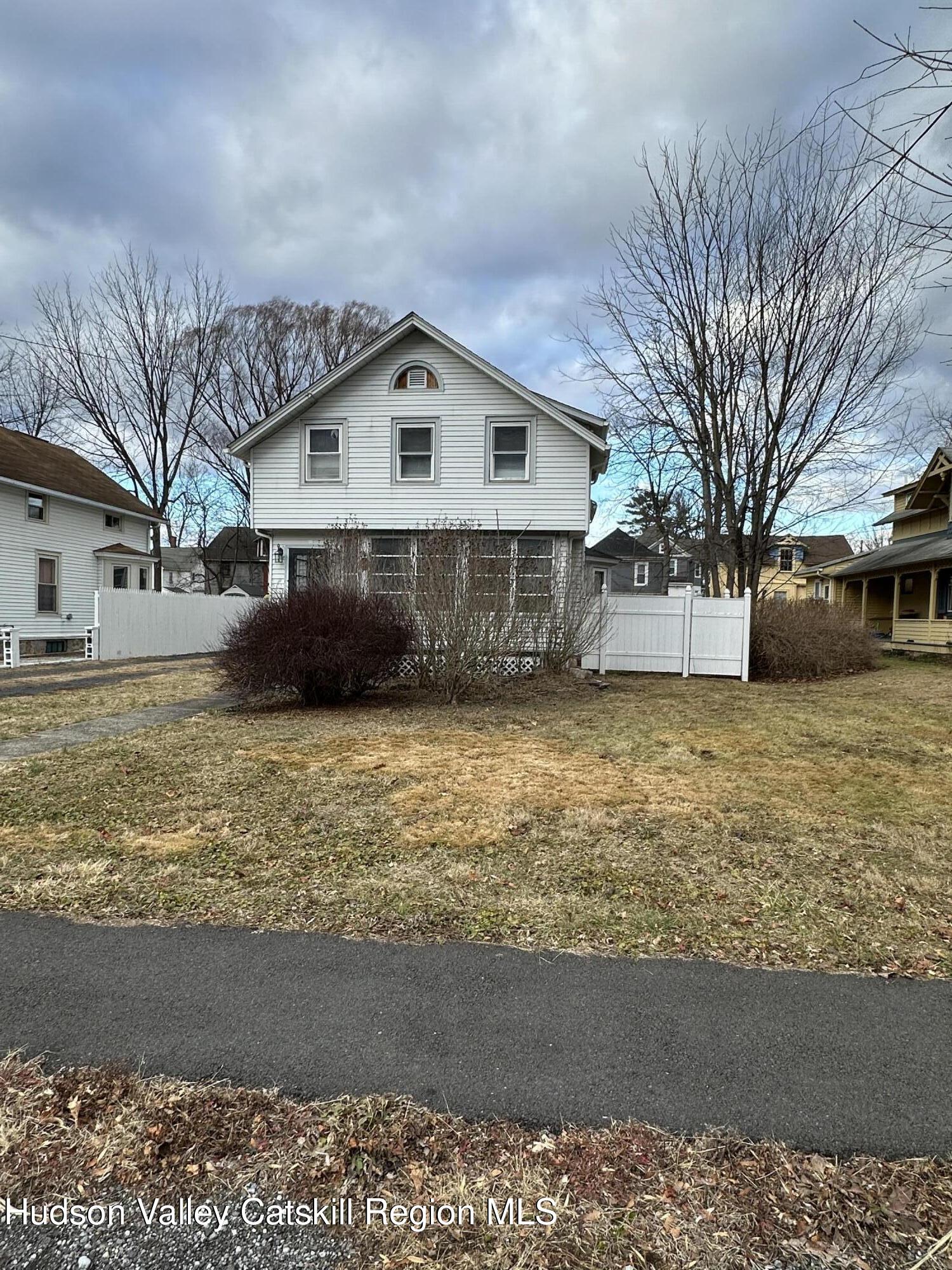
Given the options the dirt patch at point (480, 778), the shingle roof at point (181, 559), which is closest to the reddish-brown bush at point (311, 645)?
the dirt patch at point (480, 778)

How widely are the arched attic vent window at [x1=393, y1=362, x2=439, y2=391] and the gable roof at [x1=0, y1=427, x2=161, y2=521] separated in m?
11.8

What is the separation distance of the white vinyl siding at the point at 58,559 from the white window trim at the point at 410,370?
1201 centimetres

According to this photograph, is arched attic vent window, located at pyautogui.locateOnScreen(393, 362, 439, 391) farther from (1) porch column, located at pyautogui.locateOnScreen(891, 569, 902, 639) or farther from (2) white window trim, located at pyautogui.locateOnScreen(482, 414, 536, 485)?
(1) porch column, located at pyautogui.locateOnScreen(891, 569, 902, 639)

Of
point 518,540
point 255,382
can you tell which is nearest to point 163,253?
point 255,382

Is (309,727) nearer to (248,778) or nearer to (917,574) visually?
(248,778)

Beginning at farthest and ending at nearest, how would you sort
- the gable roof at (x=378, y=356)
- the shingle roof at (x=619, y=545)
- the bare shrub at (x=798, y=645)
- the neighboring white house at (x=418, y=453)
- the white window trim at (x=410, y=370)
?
the shingle roof at (x=619, y=545)
the white window trim at (x=410, y=370)
the neighboring white house at (x=418, y=453)
the gable roof at (x=378, y=356)
the bare shrub at (x=798, y=645)

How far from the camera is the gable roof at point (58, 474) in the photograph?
62.8ft

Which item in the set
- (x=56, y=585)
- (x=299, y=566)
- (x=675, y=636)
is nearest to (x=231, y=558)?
(x=56, y=585)

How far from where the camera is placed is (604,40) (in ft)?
16.6

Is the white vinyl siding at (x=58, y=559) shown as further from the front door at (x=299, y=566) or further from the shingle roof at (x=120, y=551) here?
the front door at (x=299, y=566)

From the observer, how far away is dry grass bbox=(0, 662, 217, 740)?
8.17m

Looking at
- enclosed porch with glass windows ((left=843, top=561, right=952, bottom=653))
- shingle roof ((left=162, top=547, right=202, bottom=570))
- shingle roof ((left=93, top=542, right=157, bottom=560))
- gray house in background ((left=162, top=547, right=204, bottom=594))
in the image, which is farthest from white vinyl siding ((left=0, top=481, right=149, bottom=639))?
shingle roof ((left=162, top=547, right=202, bottom=570))

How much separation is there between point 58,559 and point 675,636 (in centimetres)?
1891

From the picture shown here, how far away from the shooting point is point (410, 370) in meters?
14.9
